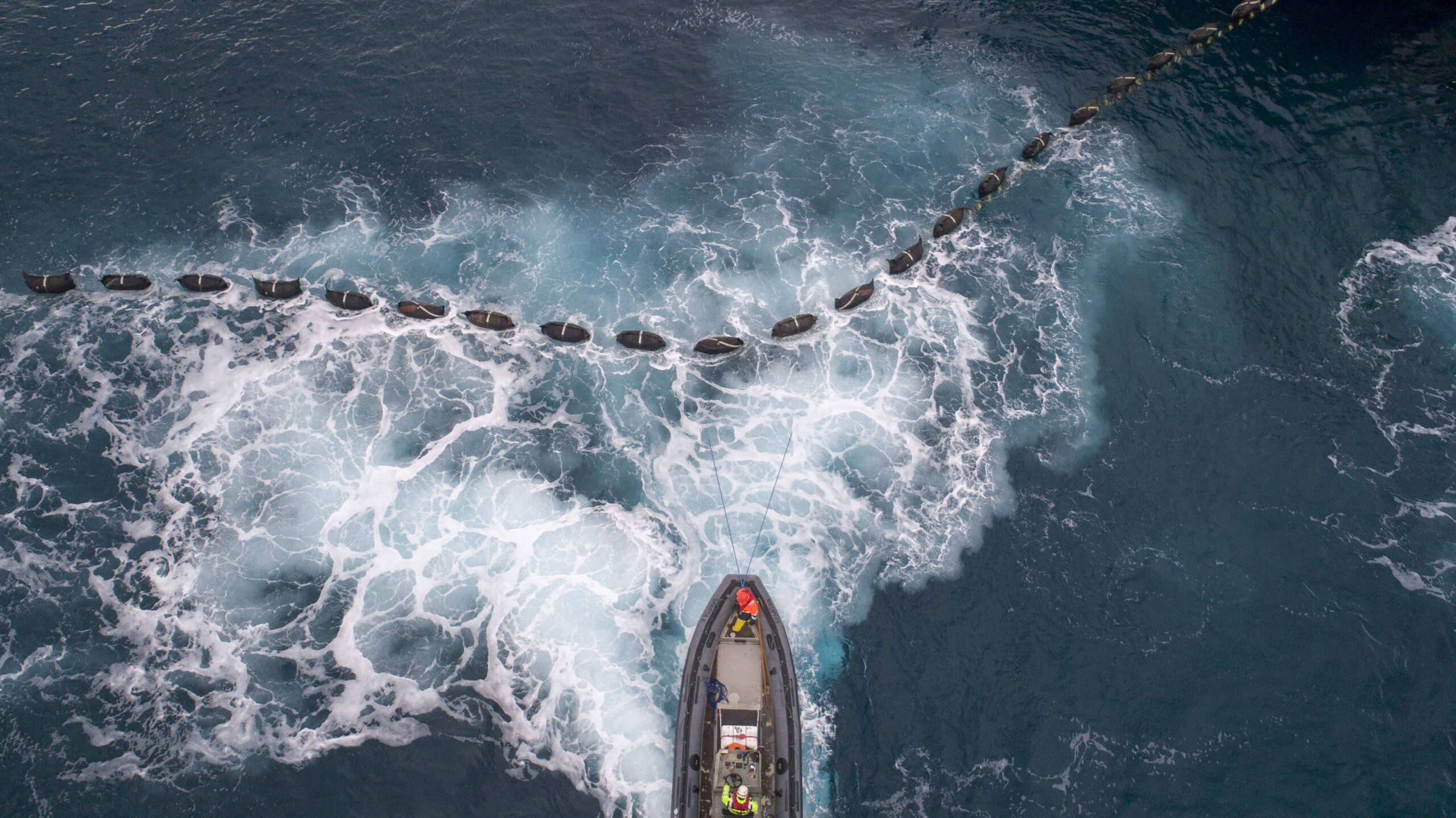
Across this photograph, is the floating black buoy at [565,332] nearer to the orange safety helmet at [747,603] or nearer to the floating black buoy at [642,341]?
the floating black buoy at [642,341]

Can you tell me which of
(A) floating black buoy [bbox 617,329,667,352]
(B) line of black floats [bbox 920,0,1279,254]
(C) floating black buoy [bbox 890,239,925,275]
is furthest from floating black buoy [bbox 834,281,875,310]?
(A) floating black buoy [bbox 617,329,667,352]

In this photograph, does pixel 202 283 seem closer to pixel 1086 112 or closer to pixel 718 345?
pixel 718 345

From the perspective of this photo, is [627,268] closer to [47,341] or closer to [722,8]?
[722,8]

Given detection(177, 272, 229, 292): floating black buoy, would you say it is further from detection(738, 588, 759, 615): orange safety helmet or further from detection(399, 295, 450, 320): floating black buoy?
detection(738, 588, 759, 615): orange safety helmet

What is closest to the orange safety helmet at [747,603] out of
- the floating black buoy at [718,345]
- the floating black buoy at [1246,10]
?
the floating black buoy at [718,345]

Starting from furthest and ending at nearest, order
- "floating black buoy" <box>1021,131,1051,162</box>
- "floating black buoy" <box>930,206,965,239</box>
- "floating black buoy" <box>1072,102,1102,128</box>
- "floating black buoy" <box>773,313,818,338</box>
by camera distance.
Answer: "floating black buoy" <box>1072,102,1102,128</box> < "floating black buoy" <box>1021,131,1051,162</box> < "floating black buoy" <box>930,206,965,239</box> < "floating black buoy" <box>773,313,818,338</box>

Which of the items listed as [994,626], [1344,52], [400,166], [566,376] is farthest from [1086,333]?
[400,166]
